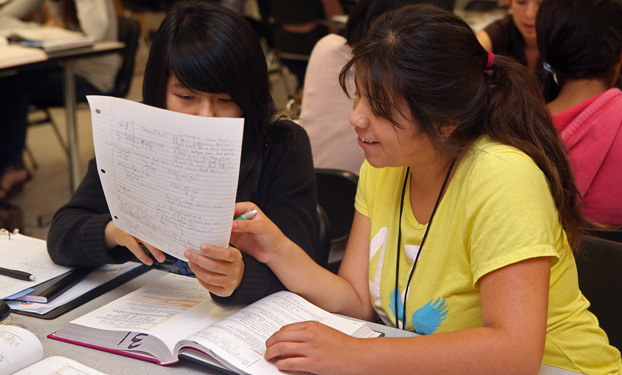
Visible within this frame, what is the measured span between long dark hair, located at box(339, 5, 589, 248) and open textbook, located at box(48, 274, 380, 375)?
1.18 feet

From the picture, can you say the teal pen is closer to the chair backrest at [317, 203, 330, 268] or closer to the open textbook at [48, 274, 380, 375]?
the open textbook at [48, 274, 380, 375]

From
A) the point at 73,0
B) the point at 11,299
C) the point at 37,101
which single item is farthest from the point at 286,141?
the point at 73,0

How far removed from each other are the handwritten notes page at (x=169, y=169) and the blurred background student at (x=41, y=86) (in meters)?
2.59

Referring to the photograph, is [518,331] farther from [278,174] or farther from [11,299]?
[11,299]

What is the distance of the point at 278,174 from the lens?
1.23 metres

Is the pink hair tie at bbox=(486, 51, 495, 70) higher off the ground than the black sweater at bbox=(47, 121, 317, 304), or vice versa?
the pink hair tie at bbox=(486, 51, 495, 70)

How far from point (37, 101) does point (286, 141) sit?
273 centimetres

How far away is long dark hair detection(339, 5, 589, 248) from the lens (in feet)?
2.84

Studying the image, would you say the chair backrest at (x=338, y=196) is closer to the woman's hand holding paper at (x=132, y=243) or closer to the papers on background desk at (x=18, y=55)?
the woman's hand holding paper at (x=132, y=243)

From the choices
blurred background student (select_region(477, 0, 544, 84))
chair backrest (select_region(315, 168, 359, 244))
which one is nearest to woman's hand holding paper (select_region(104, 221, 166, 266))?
chair backrest (select_region(315, 168, 359, 244))

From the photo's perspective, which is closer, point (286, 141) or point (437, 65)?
point (437, 65)

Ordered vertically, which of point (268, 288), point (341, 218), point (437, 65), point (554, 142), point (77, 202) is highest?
point (437, 65)

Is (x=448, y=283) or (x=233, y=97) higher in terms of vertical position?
(x=233, y=97)

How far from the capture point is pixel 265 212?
120cm
